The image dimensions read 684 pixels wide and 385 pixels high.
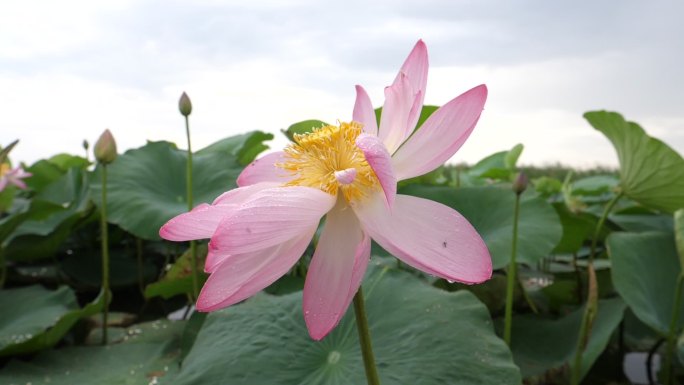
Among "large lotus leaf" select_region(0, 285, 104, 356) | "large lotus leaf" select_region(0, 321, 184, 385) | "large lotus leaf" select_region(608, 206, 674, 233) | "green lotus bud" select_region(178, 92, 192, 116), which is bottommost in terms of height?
"large lotus leaf" select_region(0, 321, 184, 385)

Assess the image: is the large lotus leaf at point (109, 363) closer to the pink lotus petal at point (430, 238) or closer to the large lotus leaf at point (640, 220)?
the pink lotus petal at point (430, 238)

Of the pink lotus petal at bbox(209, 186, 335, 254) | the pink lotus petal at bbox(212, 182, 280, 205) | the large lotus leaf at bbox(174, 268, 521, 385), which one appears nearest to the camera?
the pink lotus petal at bbox(209, 186, 335, 254)

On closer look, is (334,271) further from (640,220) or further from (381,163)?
(640,220)

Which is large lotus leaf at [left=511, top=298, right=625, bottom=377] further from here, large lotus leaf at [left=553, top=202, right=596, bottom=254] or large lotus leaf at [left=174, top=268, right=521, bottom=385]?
large lotus leaf at [left=174, top=268, right=521, bottom=385]

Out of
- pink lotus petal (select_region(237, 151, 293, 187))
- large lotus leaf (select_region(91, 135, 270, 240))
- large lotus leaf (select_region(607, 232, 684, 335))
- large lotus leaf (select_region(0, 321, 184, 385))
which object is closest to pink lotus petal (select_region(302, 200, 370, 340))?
pink lotus petal (select_region(237, 151, 293, 187))

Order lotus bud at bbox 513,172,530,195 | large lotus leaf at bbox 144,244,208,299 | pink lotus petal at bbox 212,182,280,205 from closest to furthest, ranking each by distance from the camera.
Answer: pink lotus petal at bbox 212,182,280,205
lotus bud at bbox 513,172,530,195
large lotus leaf at bbox 144,244,208,299

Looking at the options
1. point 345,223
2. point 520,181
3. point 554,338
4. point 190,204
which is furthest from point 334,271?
point 554,338
